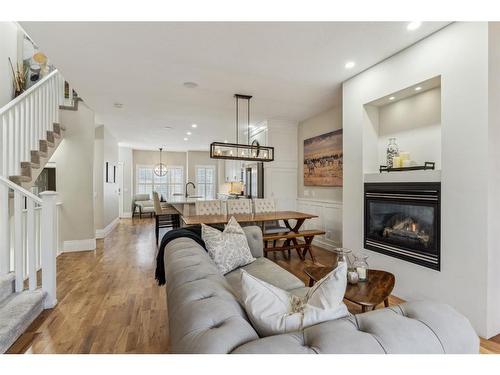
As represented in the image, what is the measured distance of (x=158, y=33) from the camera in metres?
2.41

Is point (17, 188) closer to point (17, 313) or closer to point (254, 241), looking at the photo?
point (17, 313)

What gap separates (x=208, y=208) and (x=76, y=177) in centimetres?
270

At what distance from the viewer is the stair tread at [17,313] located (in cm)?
193

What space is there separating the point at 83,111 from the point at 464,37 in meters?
5.78

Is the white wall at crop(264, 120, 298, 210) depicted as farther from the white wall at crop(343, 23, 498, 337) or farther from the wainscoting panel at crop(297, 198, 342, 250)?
the white wall at crop(343, 23, 498, 337)

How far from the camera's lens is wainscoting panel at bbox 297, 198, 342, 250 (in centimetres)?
467

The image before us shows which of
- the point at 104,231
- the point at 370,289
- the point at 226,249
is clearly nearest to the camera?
the point at 370,289

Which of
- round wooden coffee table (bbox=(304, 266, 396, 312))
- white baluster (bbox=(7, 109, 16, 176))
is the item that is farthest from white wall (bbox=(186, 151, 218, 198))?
round wooden coffee table (bbox=(304, 266, 396, 312))

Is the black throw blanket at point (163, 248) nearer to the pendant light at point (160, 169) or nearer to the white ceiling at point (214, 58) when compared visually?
the white ceiling at point (214, 58)

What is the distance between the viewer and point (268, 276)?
219 centimetres

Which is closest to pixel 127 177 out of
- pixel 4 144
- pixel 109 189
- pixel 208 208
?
pixel 109 189

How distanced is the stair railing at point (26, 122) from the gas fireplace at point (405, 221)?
15.1 ft

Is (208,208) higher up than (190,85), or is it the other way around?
(190,85)

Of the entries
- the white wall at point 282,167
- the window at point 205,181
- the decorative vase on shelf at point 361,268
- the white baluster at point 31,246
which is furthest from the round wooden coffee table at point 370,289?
the window at point 205,181
